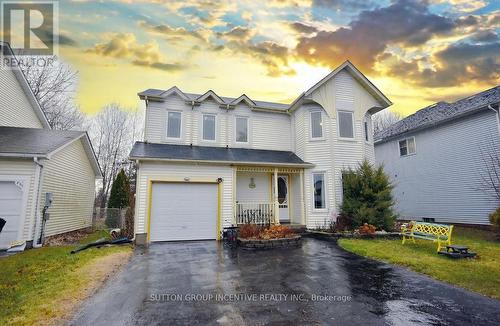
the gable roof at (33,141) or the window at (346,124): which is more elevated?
the window at (346,124)

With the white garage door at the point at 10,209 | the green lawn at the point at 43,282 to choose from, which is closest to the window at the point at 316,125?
the green lawn at the point at 43,282

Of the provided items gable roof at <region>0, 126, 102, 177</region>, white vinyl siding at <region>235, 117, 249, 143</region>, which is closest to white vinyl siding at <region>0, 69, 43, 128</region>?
gable roof at <region>0, 126, 102, 177</region>

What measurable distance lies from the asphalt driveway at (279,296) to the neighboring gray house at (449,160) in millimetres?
10402

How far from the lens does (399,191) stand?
17.8m

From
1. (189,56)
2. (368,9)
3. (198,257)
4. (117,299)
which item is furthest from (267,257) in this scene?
(368,9)

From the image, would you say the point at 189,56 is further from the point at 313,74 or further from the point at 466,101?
the point at 466,101

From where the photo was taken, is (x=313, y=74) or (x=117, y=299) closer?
(x=117, y=299)

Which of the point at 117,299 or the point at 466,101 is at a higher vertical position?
→ the point at 466,101

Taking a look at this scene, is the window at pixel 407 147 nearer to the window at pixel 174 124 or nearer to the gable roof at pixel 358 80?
the gable roof at pixel 358 80

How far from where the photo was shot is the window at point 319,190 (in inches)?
512

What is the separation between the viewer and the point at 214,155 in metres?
12.5

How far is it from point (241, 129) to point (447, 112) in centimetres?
1252

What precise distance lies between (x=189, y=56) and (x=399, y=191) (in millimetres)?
16556

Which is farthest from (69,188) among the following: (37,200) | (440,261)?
(440,261)
